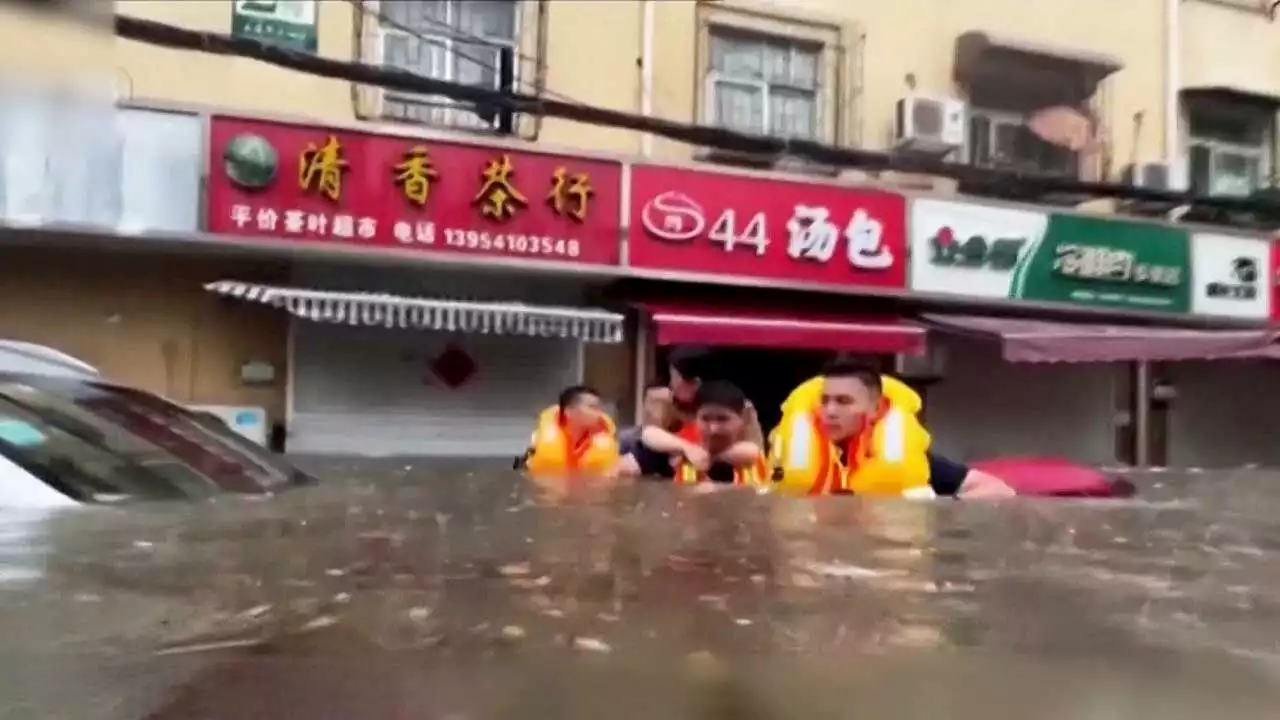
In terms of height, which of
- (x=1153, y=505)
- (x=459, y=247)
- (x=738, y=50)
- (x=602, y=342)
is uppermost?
(x=738, y=50)

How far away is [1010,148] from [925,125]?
51cm

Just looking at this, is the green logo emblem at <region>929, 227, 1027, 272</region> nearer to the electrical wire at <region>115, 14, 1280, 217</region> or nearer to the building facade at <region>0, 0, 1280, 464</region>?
the building facade at <region>0, 0, 1280, 464</region>

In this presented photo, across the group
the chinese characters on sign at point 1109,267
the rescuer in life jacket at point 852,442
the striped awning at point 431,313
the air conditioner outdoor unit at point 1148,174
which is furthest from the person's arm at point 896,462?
the air conditioner outdoor unit at point 1148,174

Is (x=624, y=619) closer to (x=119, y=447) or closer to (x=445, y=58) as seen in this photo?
(x=119, y=447)

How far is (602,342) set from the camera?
434 centimetres

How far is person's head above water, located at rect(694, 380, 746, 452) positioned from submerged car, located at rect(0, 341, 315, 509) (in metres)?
0.84

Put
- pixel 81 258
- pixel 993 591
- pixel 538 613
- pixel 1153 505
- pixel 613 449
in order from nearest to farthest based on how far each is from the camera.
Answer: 1. pixel 538 613
2. pixel 993 591
3. pixel 1153 505
4. pixel 613 449
5. pixel 81 258

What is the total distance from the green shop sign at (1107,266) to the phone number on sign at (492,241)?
179 cm

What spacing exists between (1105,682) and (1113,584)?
1.28ft

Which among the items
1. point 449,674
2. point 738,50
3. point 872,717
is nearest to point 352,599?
point 449,674

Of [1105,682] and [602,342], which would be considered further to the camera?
[602,342]

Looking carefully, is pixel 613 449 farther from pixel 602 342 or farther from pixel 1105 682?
pixel 1105 682

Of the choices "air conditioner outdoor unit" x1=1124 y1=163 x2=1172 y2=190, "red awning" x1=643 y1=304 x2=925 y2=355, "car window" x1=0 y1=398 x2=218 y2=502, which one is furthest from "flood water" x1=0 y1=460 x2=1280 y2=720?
"air conditioner outdoor unit" x1=1124 y1=163 x2=1172 y2=190

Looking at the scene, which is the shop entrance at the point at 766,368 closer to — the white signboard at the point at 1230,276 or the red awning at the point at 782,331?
the red awning at the point at 782,331
